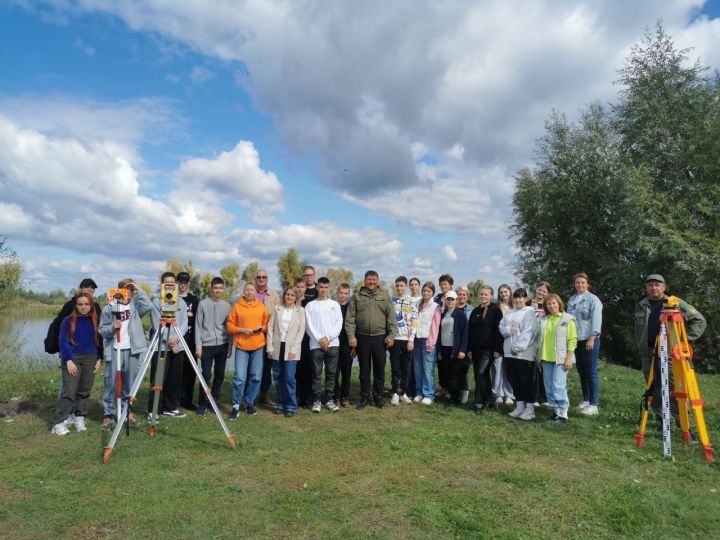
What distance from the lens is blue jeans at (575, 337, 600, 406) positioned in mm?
7723

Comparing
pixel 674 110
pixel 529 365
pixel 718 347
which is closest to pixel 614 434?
pixel 529 365

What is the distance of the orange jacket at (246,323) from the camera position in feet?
24.5

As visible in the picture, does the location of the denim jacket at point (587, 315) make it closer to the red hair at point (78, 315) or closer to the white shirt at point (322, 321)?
the white shirt at point (322, 321)

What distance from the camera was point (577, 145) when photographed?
2073 cm

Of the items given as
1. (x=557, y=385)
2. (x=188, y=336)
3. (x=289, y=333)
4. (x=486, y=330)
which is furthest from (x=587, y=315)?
(x=188, y=336)

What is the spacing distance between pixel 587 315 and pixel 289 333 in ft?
15.2

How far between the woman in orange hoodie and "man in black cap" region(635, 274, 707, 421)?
17.7 feet

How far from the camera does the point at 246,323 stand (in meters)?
7.48

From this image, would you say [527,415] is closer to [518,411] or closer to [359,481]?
[518,411]

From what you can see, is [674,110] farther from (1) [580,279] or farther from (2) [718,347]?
(1) [580,279]

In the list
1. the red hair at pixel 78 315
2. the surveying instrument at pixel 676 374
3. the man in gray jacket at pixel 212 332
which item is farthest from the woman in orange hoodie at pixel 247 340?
the surveying instrument at pixel 676 374

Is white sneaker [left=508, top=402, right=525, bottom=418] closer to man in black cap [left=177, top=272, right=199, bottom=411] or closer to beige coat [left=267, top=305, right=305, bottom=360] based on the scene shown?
beige coat [left=267, top=305, right=305, bottom=360]

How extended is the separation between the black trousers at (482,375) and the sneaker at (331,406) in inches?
88.3

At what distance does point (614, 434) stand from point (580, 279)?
7.99ft
